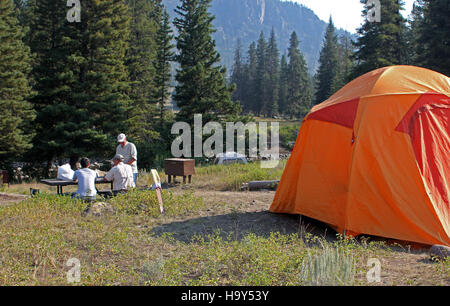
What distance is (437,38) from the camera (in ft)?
76.2

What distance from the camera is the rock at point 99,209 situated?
294 inches

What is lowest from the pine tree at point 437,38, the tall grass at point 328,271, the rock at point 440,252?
the rock at point 440,252

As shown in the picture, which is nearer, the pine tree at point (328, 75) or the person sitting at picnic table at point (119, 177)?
the person sitting at picnic table at point (119, 177)

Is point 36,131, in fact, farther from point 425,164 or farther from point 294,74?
point 294,74

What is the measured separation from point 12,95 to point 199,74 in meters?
13.1

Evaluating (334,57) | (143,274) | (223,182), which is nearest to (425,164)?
(143,274)

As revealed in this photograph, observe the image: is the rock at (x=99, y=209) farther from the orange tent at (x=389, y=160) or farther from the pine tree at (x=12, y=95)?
the pine tree at (x=12, y=95)

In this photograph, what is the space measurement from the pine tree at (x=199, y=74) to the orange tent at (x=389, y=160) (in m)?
22.6

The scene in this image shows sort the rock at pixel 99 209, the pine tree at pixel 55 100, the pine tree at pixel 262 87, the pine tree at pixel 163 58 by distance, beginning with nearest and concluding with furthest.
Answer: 1. the rock at pixel 99 209
2. the pine tree at pixel 55 100
3. the pine tree at pixel 163 58
4. the pine tree at pixel 262 87

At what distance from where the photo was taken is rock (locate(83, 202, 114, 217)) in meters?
7.48

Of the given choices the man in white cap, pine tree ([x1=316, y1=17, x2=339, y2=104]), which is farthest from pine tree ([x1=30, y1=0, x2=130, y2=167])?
pine tree ([x1=316, y1=17, x2=339, y2=104])

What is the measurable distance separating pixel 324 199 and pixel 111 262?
12.9 ft

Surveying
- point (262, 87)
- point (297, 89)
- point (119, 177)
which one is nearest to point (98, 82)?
point (119, 177)

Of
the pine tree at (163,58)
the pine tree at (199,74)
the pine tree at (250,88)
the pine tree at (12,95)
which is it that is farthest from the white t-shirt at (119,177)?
the pine tree at (250,88)
